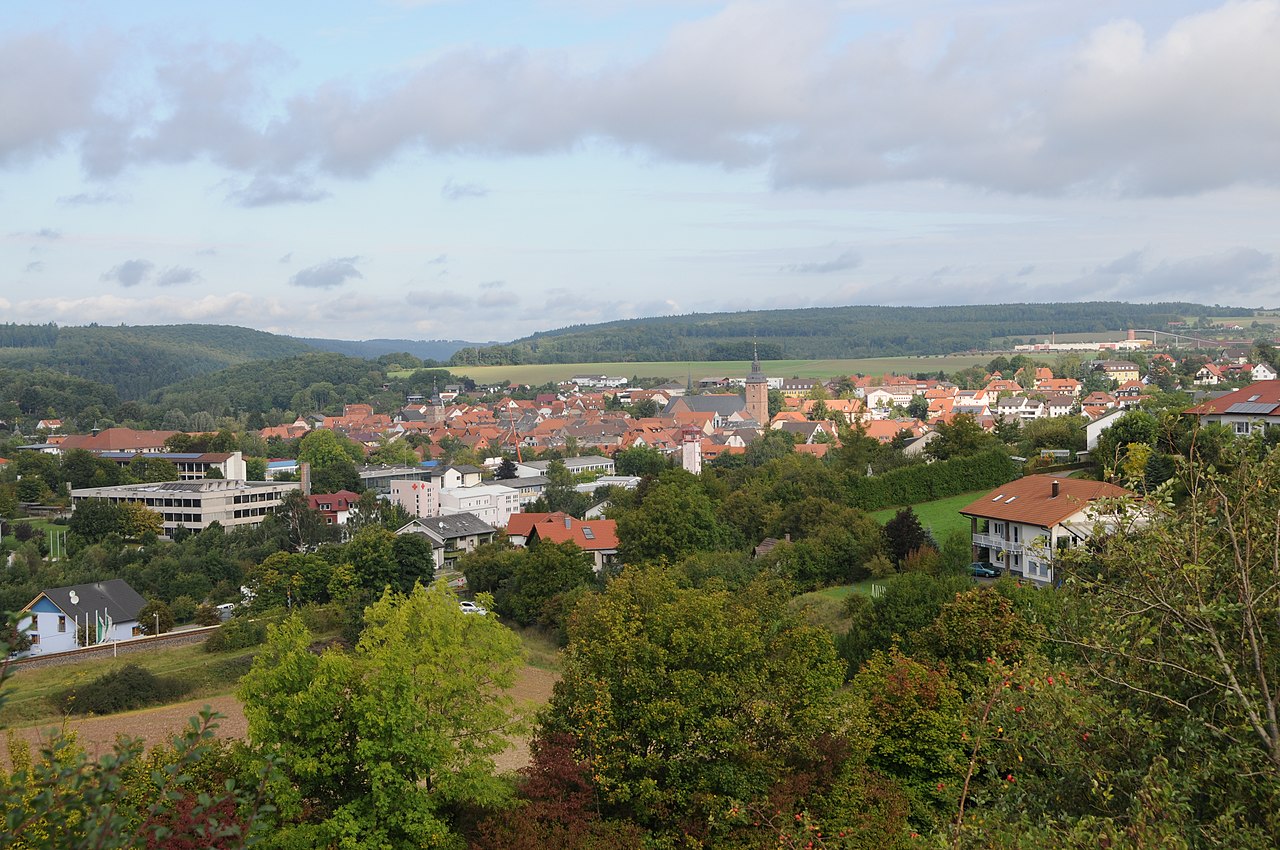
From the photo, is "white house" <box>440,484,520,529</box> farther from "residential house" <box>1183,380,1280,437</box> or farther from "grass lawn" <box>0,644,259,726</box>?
"residential house" <box>1183,380,1280,437</box>

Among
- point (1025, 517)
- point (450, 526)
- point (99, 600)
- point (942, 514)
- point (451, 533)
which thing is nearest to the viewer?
point (1025, 517)

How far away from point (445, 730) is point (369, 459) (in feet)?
218

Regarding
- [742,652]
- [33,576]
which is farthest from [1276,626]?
[33,576]

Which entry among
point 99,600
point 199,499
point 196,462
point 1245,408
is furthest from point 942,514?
point 196,462

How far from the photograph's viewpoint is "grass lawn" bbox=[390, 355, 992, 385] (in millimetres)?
156125

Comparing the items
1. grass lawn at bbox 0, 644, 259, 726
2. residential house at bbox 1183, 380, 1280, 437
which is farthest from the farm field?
grass lawn at bbox 0, 644, 259, 726

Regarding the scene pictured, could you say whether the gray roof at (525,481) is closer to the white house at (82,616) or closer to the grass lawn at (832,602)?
the white house at (82,616)

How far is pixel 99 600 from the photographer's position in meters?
30.8

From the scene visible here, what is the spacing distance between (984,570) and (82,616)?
77.4 ft

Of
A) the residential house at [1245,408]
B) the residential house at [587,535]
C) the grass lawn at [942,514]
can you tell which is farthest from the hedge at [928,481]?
the residential house at [587,535]

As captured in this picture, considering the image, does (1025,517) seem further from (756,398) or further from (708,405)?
(756,398)

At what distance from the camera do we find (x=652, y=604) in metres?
15.2

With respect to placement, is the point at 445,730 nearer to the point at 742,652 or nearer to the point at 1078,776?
the point at 742,652

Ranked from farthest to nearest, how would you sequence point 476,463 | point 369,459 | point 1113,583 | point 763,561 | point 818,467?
point 369,459 < point 476,463 < point 818,467 < point 763,561 < point 1113,583
